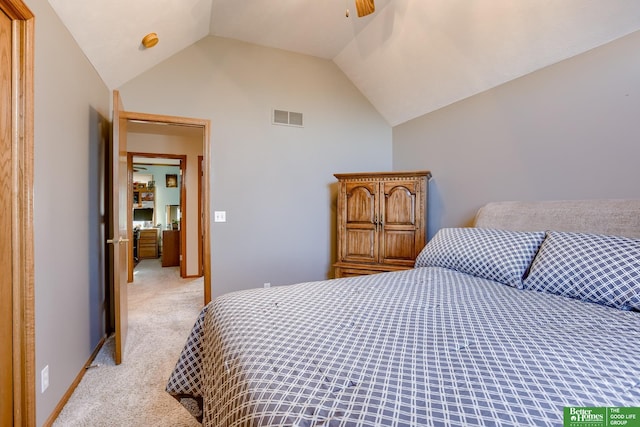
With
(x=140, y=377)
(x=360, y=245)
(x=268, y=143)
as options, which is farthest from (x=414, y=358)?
(x=268, y=143)

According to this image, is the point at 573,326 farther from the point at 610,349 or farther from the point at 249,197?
the point at 249,197

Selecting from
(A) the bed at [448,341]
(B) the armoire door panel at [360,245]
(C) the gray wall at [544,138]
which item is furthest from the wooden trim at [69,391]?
(C) the gray wall at [544,138]

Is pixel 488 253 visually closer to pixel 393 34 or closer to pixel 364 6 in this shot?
pixel 364 6

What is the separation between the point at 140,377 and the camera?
210 centimetres

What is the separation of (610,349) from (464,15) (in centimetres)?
248

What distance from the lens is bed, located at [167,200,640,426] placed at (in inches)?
25.7

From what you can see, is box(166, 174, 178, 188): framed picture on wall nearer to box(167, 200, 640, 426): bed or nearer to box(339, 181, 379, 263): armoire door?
box(339, 181, 379, 263): armoire door

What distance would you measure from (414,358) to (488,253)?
1.31 metres

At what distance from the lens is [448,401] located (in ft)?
2.12

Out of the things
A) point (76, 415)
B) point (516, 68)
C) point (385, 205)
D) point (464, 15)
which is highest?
point (464, 15)

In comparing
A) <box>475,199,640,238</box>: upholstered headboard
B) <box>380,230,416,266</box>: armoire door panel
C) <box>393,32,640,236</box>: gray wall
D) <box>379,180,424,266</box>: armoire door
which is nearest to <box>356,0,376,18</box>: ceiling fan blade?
<box>393,32,640,236</box>: gray wall

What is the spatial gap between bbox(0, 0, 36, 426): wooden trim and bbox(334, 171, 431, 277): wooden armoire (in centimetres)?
240

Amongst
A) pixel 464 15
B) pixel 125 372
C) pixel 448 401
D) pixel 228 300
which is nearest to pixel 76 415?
pixel 125 372

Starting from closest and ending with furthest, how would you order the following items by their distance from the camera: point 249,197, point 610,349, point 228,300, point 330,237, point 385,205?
point 610,349
point 228,300
point 385,205
point 249,197
point 330,237
